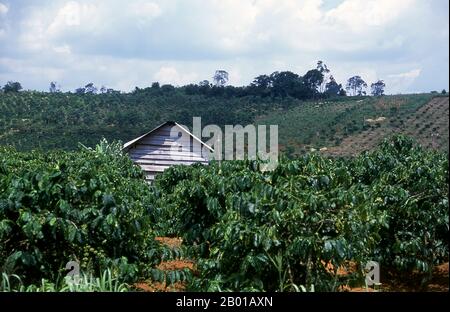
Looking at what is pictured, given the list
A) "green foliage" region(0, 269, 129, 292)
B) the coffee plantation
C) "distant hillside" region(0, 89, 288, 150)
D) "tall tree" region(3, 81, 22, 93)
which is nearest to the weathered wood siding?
the coffee plantation

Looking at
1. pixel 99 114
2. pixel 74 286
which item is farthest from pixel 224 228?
pixel 99 114

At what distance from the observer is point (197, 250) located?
7102 mm

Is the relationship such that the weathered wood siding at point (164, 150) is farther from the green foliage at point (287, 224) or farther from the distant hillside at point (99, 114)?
the distant hillside at point (99, 114)

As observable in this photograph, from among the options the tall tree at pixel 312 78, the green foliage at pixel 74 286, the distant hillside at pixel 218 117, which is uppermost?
the tall tree at pixel 312 78

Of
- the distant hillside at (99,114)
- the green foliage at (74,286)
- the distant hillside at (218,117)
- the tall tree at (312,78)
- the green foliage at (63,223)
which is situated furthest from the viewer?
the tall tree at (312,78)

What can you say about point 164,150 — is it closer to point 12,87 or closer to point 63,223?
point 63,223

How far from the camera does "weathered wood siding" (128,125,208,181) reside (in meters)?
18.3

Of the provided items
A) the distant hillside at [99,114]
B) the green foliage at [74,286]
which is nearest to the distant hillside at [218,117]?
the distant hillside at [99,114]

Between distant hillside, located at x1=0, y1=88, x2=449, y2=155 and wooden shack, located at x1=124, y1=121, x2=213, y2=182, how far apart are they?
15.4 meters

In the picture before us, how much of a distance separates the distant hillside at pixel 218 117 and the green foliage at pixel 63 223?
91.9 feet

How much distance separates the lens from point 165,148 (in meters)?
18.6

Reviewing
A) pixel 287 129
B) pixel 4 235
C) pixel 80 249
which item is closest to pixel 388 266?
pixel 80 249

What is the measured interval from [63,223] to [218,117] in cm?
3905

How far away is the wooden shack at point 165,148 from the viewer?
59.8ft
